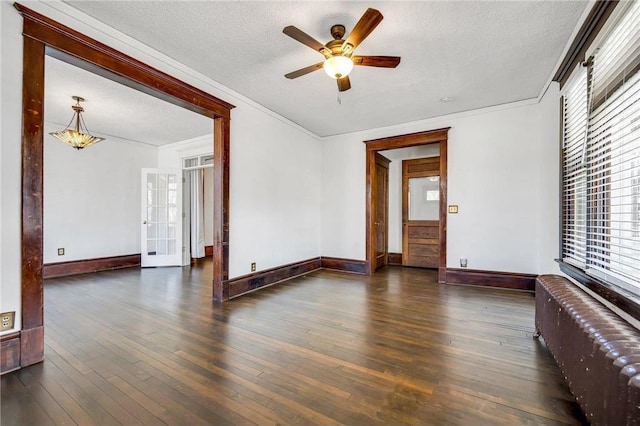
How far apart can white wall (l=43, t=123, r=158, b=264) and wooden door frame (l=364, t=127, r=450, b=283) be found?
200 inches

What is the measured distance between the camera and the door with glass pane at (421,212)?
5.92m

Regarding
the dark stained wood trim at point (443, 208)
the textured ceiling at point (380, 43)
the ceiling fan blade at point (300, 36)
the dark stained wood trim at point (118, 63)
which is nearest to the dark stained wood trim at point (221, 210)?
the dark stained wood trim at point (118, 63)

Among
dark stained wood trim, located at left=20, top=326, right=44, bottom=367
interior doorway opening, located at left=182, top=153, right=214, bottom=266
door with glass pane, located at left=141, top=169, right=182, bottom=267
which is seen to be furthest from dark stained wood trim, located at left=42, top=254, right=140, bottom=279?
dark stained wood trim, located at left=20, top=326, right=44, bottom=367

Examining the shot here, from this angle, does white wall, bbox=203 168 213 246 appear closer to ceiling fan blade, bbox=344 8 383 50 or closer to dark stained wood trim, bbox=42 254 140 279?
dark stained wood trim, bbox=42 254 140 279

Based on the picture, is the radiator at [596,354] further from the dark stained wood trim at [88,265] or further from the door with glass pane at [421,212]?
the dark stained wood trim at [88,265]

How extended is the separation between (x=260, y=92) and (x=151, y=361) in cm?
330

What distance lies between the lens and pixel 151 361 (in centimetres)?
210

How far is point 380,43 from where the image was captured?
265 cm

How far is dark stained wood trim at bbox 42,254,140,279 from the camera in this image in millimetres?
4820

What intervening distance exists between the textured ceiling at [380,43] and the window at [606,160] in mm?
607

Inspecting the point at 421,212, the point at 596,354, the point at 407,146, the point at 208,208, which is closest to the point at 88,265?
the point at 208,208

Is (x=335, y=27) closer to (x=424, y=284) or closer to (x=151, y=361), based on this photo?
(x=151, y=361)

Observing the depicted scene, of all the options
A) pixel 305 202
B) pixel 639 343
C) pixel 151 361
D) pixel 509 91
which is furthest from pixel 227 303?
pixel 509 91

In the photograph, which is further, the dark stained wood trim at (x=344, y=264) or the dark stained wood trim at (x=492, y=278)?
the dark stained wood trim at (x=344, y=264)
